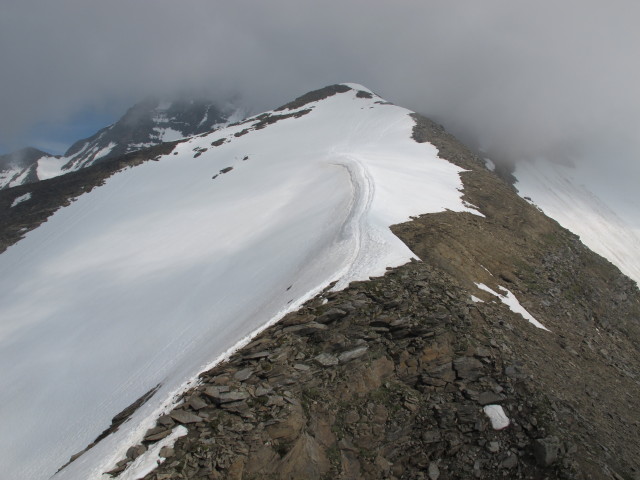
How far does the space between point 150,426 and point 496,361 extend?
26.3 ft

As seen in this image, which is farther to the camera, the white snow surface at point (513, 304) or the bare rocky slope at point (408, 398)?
the white snow surface at point (513, 304)

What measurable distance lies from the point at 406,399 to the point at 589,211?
63.0 metres

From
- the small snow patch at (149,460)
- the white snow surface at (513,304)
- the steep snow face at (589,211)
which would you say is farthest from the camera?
the steep snow face at (589,211)

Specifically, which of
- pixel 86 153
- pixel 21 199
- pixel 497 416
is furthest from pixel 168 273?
pixel 86 153

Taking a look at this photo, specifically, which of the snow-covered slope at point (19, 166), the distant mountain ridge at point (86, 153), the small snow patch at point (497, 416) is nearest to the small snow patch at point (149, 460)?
the small snow patch at point (497, 416)

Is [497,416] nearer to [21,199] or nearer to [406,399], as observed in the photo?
[406,399]

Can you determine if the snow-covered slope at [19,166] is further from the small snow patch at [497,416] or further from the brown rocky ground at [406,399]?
→ the small snow patch at [497,416]

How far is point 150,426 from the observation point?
8.83m

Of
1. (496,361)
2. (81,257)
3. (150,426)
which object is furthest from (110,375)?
(81,257)

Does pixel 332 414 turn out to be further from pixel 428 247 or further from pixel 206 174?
pixel 206 174

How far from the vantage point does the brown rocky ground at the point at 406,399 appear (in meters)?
7.94

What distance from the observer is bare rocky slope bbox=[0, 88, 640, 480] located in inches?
313

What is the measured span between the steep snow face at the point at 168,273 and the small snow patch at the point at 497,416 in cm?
509

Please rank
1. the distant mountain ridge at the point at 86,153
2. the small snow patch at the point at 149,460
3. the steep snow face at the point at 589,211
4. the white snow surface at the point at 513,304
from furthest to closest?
the distant mountain ridge at the point at 86,153
the steep snow face at the point at 589,211
the white snow surface at the point at 513,304
the small snow patch at the point at 149,460
